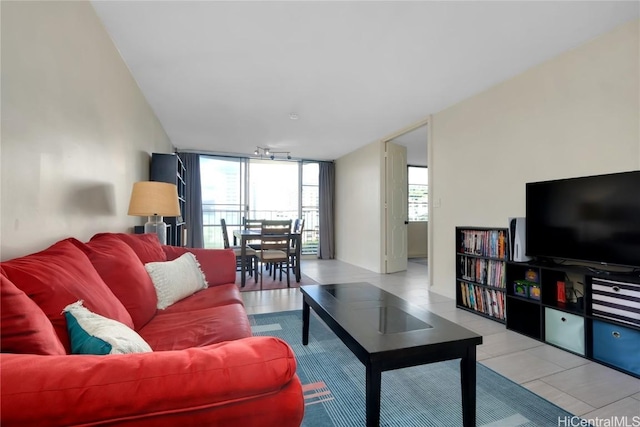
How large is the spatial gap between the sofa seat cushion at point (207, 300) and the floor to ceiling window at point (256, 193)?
14.7ft

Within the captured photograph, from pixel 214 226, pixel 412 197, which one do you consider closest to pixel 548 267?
pixel 412 197

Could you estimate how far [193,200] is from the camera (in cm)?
606

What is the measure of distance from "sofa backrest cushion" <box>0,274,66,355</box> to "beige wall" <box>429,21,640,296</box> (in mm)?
3197

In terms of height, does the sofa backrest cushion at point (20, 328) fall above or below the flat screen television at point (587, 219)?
below

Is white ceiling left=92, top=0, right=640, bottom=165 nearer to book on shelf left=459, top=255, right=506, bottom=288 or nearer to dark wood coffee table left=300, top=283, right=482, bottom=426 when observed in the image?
book on shelf left=459, top=255, right=506, bottom=288

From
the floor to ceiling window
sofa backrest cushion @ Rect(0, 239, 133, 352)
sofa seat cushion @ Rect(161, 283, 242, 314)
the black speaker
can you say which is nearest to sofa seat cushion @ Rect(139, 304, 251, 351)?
sofa seat cushion @ Rect(161, 283, 242, 314)

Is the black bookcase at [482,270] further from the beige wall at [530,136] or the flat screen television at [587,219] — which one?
the flat screen television at [587,219]

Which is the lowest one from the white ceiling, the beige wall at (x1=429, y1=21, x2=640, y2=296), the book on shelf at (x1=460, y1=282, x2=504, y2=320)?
the book on shelf at (x1=460, y1=282, x2=504, y2=320)

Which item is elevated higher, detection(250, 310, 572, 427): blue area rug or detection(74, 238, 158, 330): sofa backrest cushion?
detection(74, 238, 158, 330): sofa backrest cushion

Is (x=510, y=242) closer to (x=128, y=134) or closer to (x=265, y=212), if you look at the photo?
(x=128, y=134)

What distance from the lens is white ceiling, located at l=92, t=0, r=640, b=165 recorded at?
6.45 ft

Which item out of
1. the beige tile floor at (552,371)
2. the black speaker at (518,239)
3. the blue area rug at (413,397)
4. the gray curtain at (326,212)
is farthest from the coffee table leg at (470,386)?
the gray curtain at (326,212)

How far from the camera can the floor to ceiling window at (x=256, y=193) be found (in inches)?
251

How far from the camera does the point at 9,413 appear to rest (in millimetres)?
504
